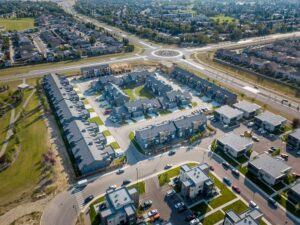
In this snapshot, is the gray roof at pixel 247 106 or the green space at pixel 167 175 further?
the gray roof at pixel 247 106

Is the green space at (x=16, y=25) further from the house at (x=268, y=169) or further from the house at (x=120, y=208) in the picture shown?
the house at (x=268, y=169)

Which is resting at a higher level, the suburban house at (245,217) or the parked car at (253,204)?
the suburban house at (245,217)

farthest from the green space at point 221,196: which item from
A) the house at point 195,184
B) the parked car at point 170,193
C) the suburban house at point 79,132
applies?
the suburban house at point 79,132

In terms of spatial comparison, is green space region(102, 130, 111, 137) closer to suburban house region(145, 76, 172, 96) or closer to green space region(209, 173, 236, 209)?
suburban house region(145, 76, 172, 96)

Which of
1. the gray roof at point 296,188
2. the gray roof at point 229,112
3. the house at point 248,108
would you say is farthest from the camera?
the house at point 248,108

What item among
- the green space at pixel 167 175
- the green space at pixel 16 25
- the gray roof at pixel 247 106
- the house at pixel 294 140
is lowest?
the green space at pixel 167 175

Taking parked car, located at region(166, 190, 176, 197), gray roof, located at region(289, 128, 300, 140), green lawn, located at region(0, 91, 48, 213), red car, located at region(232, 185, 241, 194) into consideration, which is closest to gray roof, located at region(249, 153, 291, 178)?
red car, located at region(232, 185, 241, 194)

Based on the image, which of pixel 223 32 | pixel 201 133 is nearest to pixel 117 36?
pixel 223 32

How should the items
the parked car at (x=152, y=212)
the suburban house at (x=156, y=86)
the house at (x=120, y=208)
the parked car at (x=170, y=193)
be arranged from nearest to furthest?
the house at (x=120, y=208)
the parked car at (x=152, y=212)
the parked car at (x=170, y=193)
the suburban house at (x=156, y=86)
